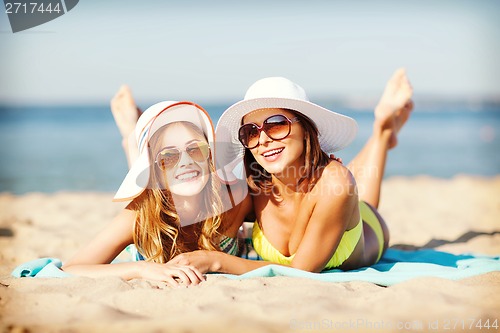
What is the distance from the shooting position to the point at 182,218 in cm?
347

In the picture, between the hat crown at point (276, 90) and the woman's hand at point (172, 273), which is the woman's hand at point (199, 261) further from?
the hat crown at point (276, 90)

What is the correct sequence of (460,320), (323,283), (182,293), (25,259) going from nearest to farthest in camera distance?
(460,320)
(182,293)
(323,283)
(25,259)

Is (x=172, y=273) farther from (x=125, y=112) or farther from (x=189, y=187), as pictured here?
(x=125, y=112)

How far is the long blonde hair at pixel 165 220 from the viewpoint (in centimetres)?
329

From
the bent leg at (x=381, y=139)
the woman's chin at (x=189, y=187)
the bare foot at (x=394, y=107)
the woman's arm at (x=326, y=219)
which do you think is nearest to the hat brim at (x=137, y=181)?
the woman's chin at (x=189, y=187)

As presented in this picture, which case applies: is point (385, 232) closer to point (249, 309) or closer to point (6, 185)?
point (249, 309)

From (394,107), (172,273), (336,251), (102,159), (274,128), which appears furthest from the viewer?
(102,159)

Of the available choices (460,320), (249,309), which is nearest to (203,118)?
(249,309)

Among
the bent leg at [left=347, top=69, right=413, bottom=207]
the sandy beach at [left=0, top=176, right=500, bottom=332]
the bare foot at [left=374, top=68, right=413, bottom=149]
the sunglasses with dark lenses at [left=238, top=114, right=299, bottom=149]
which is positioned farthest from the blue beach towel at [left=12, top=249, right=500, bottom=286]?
the bare foot at [left=374, top=68, right=413, bottom=149]

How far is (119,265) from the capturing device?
310 centimetres

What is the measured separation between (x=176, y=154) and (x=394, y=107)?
280cm

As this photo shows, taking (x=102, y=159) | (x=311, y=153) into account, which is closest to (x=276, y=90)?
(x=311, y=153)

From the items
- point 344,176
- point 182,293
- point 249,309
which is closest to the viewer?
point 249,309

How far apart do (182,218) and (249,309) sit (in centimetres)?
126
